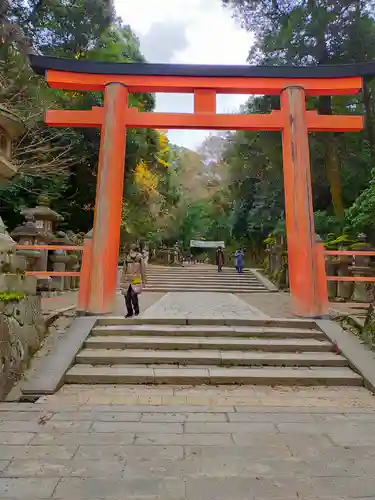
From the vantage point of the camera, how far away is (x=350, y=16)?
15.1 metres

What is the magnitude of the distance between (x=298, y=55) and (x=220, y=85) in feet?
33.0

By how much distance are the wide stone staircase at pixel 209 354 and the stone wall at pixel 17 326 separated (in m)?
0.61

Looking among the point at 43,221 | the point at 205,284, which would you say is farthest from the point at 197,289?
the point at 43,221

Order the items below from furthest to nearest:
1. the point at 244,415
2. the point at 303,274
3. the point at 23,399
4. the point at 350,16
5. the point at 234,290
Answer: the point at 350,16 → the point at 234,290 → the point at 303,274 → the point at 23,399 → the point at 244,415

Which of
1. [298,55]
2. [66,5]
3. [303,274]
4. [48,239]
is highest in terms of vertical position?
[66,5]

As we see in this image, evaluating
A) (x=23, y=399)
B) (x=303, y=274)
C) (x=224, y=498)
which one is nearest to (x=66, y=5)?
(x=303, y=274)

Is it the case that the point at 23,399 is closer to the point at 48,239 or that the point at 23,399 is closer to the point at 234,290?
the point at 48,239

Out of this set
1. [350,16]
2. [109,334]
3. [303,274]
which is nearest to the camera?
[109,334]

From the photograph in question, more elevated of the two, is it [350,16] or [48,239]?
[350,16]

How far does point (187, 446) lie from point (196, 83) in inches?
270

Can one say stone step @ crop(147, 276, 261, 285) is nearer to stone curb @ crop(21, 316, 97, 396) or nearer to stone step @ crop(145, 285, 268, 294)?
stone step @ crop(145, 285, 268, 294)

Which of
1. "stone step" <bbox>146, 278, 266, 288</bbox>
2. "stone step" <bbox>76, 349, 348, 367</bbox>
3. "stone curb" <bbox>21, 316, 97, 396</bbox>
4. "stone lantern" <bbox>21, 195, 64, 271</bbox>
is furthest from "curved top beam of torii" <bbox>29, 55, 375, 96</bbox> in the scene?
"stone step" <bbox>146, 278, 266, 288</bbox>

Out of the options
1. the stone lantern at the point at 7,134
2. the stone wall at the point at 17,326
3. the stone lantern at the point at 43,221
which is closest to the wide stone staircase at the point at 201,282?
the stone lantern at the point at 43,221

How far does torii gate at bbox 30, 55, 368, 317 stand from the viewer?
→ 7.09m
